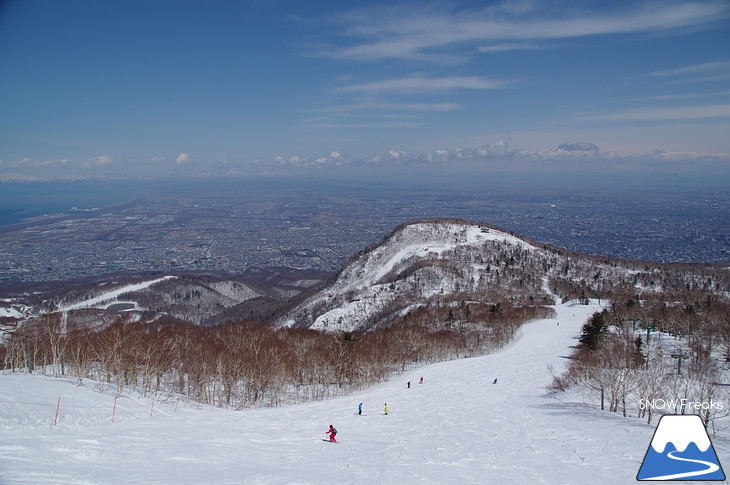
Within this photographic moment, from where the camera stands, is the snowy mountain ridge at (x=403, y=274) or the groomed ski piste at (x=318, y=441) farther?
the snowy mountain ridge at (x=403, y=274)

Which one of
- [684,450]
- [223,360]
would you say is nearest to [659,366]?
[684,450]

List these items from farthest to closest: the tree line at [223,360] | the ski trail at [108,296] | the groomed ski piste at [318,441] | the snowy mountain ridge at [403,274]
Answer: the ski trail at [108,296] → the snowy mountain ridge at [403,274] → the tree line at [223,360] → the groomed ski piste at [318,441]

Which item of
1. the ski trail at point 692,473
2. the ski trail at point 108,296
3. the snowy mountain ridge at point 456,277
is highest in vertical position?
the ski trail at point 692,473

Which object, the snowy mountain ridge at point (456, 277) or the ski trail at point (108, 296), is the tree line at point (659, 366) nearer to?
the snowy mountain ridge at point (456, 277)

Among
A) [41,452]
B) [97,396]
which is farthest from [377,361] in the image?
[41,452]

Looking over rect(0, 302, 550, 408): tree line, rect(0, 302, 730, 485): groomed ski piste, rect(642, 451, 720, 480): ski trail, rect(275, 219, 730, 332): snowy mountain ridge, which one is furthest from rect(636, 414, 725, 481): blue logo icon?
rect(275, 219, 730, 332): snowy mountain ridge

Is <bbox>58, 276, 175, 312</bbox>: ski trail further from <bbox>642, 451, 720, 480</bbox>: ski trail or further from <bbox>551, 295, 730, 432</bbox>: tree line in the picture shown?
<bbox>642, 451, 720, 480</bbox>: ski trail

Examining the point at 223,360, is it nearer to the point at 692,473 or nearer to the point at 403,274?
the point at 692,473

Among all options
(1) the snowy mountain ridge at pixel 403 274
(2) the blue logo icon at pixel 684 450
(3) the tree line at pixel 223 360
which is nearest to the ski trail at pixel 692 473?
(2) the blue logo icon at pixel 684 450
